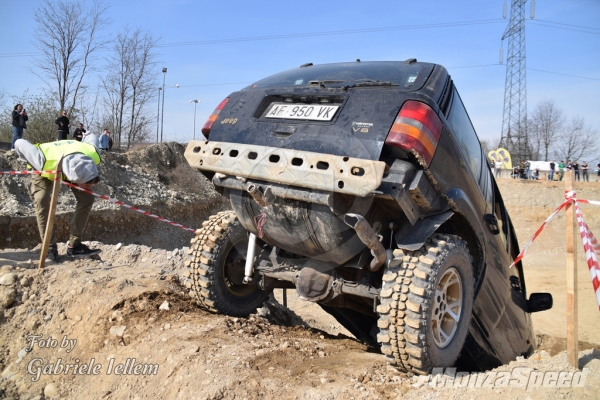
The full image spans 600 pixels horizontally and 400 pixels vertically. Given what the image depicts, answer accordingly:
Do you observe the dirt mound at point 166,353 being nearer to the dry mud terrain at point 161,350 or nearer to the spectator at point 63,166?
the dry mud terrain at point 161,350

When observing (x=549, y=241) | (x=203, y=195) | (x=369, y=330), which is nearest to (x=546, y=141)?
(x=549, y=241)

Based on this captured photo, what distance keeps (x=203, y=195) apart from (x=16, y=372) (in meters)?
14.7

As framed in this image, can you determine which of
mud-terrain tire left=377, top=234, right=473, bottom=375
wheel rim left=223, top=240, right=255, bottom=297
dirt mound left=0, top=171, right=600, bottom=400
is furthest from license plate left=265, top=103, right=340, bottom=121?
dirt mound left=0, top=171, right=600, bottom=400

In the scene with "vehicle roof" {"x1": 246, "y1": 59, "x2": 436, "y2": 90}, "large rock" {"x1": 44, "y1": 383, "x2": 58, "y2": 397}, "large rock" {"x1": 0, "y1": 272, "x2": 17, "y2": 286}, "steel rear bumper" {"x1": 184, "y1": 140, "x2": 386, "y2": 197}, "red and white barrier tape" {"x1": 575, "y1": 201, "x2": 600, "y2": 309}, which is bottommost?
"large rock" {"x1": 44, "y1": 383, "x2": 58, "y2": 397}

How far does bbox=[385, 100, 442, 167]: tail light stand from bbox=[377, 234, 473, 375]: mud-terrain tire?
607 mm

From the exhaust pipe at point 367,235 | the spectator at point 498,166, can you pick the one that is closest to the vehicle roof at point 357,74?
the exhaust pipe at point 367,235

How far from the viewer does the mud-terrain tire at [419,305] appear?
2711 millimetres

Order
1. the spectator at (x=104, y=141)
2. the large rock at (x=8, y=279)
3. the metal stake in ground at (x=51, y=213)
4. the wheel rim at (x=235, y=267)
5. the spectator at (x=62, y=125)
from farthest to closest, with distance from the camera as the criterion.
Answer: the spectator at (x=104, y=141) < the spectator at (x=62, y=125) < the metal stake in ground at (x=51, y=213) < the large rock at (x=8, y=279) < the wheel rim at (x=235, y=267)

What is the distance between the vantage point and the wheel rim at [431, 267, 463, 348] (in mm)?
2908

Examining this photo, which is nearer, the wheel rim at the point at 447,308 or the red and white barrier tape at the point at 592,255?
the wheel rim at the point at 447,308

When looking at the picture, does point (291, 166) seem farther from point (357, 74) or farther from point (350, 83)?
point (357, 74)

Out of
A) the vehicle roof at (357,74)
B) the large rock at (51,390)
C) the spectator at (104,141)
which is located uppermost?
the spectator at (104,141)

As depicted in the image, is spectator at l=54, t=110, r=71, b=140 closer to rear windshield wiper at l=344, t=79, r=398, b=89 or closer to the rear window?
the rear window

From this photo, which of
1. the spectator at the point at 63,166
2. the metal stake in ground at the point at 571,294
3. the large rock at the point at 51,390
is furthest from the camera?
the spectator at the point at 63,166
